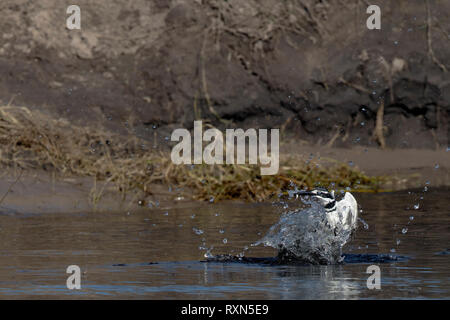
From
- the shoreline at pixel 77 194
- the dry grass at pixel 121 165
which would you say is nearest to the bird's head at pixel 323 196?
the shoreline at pixel 77 194

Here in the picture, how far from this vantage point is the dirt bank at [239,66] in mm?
14406

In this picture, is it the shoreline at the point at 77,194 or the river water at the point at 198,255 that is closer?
the river water at the point at 198,255

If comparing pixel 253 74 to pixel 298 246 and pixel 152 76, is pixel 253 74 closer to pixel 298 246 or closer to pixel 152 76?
pixel 152 76

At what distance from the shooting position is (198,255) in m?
7.75

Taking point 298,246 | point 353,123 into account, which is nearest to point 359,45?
point 353,123

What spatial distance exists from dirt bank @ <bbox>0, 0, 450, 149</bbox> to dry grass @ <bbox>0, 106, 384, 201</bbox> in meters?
1.42

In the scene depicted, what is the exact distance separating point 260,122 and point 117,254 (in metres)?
7.45

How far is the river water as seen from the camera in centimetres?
620

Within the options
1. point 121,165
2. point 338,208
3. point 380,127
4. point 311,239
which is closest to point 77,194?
point 121,165

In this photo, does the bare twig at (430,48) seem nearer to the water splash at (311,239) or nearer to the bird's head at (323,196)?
the water splash at (311,239)

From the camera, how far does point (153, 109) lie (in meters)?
14.7

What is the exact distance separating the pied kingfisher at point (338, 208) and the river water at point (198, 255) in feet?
0.90

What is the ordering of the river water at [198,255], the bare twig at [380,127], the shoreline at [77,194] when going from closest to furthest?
the river water at [198,255] → the shoreline at [77,194] → the bare twig at [380,127]

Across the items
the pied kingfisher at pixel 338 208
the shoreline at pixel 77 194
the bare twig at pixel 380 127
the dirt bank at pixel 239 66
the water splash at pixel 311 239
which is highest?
the dirt bank at pixel 239 66
